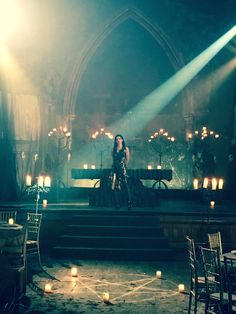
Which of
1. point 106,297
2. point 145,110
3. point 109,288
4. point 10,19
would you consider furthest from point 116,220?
point 10,19

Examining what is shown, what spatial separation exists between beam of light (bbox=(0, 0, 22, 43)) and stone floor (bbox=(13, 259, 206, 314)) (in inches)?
364

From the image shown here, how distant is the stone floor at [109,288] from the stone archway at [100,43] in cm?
914

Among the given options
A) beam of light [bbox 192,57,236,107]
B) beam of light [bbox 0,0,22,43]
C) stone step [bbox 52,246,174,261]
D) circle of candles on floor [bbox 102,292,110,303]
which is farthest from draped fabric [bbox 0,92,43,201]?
circle of candles on floor [bbox 102,292,110,303]

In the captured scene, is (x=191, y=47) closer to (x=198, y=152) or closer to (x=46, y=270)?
(x=198, y=152)

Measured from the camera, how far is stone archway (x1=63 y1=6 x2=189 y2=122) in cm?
1620

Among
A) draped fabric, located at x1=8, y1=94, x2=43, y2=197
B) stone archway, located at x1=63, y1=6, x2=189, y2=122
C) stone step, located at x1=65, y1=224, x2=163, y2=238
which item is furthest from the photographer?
stone archway, located at x1=63, y1=6, x2=189, y2=122

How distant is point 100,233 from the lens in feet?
31.7

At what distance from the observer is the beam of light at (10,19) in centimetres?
1442

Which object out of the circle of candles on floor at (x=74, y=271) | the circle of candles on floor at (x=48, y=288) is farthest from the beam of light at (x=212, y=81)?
the circle of candles on floor at (x=48, y=288)

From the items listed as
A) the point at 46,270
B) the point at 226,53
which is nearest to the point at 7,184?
the point at 46,270

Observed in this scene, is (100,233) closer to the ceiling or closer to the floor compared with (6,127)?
closer to the floor

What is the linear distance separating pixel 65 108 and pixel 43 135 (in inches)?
65.1

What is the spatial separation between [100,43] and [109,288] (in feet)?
38.2

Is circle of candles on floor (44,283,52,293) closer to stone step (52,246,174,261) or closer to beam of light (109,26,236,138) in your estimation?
stone step (52,246,174,261)
